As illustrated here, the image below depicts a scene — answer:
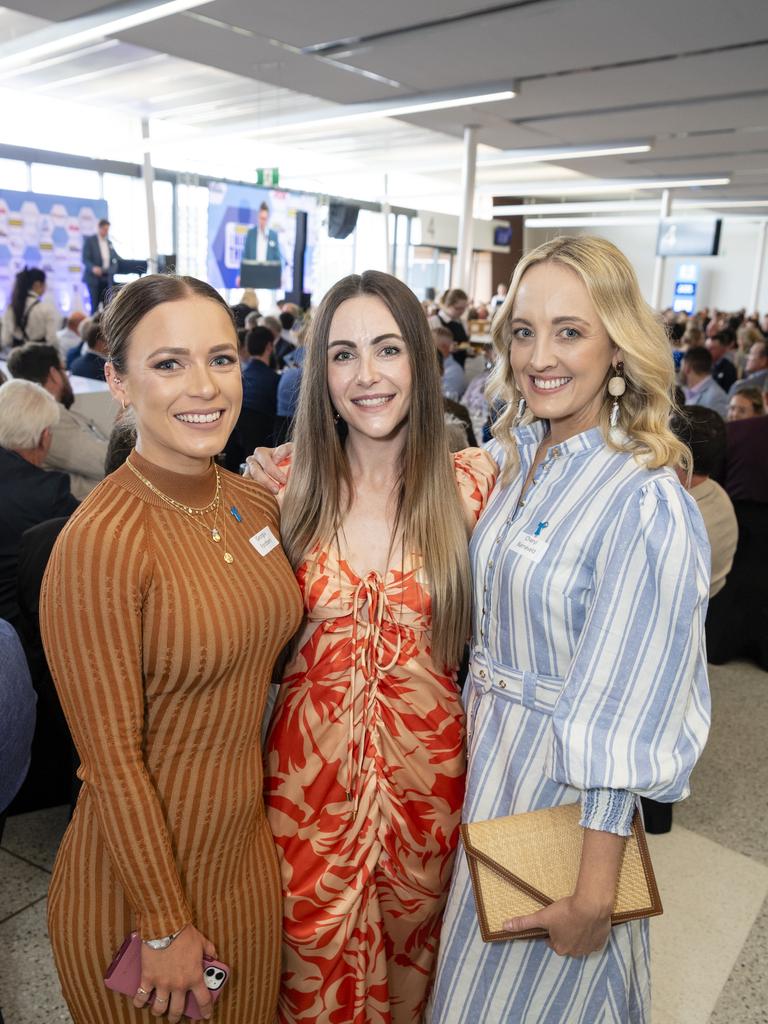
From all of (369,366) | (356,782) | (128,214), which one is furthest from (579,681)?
(128,214)

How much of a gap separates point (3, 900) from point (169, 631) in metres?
1.65

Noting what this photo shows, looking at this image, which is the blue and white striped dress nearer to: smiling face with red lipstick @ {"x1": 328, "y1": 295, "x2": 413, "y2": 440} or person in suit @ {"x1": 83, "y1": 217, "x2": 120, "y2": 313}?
smiling face with red lipstick @ {"x1": 328, "y1": 295, "x2": 413, "y2": 440}

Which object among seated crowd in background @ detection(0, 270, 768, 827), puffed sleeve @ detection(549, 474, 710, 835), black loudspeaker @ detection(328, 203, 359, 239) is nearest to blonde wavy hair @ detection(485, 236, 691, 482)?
puffed sleeve @ detection(549, 474, 710, 835)

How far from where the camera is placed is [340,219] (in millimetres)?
15805

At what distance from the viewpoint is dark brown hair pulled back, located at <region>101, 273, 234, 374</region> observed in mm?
1252

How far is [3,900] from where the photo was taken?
7.47 feet

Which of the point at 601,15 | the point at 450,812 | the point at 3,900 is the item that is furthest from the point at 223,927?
the point at 601,15

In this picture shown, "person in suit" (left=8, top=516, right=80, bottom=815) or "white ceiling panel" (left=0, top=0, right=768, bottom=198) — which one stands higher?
"white ceiling panel" (left=0, top=0, right=768, bottom=198)

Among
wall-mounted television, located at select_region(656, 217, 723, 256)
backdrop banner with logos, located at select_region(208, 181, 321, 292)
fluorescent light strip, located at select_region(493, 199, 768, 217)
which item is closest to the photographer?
backdrop banner with logos, located at select_region(208, 181, 321, 292)

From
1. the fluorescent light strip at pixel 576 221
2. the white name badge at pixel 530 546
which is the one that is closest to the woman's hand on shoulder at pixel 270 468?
the white name badge at pixel 530 546

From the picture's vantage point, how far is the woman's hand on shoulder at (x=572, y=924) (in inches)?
48.3

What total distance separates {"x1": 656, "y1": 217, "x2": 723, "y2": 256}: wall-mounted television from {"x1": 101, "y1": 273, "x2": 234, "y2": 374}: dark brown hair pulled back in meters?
15.3

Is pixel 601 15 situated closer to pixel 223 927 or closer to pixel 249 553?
pixel 249 553

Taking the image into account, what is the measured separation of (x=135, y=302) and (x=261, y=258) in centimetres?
1041
